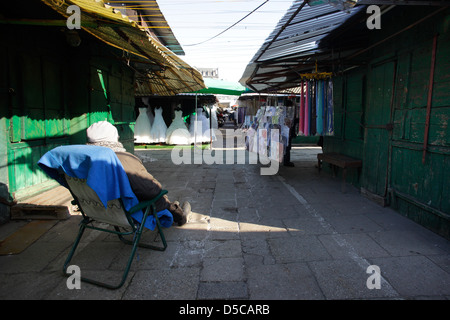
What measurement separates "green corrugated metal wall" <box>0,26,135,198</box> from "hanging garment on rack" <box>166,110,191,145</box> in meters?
5.84

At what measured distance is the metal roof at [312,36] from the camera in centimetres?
386

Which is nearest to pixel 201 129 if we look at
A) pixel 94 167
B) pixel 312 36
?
pixel 312 36

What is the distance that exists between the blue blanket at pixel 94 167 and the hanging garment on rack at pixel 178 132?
10478 mm

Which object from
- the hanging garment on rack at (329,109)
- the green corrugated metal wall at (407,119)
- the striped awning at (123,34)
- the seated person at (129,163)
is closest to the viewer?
the seated person at (129,163)

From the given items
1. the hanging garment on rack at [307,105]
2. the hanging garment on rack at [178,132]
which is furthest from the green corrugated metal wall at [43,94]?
the hanging garment on rack at [178,132]

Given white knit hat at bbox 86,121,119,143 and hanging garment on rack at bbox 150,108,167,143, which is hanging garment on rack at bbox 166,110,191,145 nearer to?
hanging garment on rack at bbox 150,108,167,143

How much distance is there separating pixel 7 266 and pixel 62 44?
4.26m

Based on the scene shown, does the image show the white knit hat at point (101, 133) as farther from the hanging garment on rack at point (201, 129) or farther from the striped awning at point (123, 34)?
the hanging garment on rack at point (201, 129)

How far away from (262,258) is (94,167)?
6.20 feet

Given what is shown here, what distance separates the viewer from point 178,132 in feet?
42.2

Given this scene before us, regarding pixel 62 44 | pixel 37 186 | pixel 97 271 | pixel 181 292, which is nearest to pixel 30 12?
pixel 62 44

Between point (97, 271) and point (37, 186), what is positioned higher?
point (37, 186)
